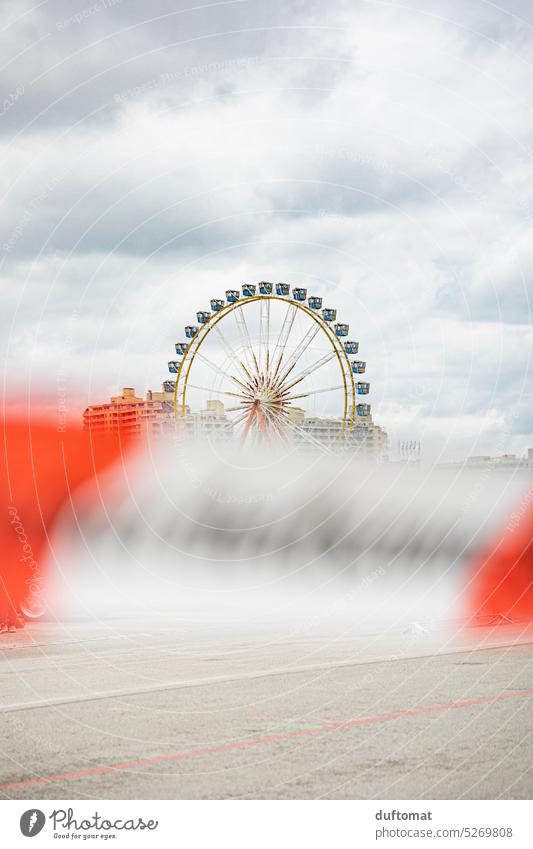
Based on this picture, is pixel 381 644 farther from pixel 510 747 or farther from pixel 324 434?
pixel 324 434

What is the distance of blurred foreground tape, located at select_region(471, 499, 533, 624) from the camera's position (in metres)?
30.0

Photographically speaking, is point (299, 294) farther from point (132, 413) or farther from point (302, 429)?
point (132, 413)

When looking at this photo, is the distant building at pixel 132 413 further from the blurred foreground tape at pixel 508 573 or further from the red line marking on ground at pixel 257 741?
the red line marking on ground at pixel 257 741

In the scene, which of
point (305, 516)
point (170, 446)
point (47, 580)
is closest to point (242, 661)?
point (47, 580)

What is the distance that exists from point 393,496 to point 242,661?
1912 centimetres

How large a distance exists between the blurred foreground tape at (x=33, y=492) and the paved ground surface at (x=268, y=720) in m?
7.70

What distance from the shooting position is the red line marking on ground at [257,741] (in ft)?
30.3

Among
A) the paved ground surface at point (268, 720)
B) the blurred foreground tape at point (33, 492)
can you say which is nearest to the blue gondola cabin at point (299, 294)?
the blurred foreground tape at point (33, 492)

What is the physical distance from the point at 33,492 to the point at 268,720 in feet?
64.2

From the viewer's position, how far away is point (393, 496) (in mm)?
36094
